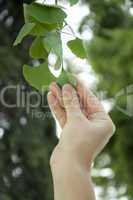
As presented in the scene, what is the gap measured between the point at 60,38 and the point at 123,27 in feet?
10.3

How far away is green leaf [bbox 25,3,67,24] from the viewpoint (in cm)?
38

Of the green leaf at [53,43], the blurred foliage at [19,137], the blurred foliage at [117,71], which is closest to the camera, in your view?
the green leaf at [53,43]

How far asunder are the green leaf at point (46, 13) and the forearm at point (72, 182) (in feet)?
0.36

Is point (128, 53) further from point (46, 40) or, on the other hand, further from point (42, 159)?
point (46, 40)

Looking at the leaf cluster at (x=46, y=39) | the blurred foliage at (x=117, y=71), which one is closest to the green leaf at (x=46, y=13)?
the leaf cluster at (x=46, y=39)

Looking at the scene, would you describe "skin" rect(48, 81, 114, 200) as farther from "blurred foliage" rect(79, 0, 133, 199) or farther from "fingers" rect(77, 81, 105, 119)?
"blurred foliage" rect(79, 0, 133, 199)

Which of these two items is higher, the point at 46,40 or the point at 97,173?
the point at 46,40

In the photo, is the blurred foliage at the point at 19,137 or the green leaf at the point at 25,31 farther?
the blurred foliage at the point at 19,137

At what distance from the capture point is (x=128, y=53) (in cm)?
323

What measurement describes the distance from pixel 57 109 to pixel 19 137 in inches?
59.5

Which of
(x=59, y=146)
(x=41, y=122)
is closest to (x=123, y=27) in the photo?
(x=41, y=122)

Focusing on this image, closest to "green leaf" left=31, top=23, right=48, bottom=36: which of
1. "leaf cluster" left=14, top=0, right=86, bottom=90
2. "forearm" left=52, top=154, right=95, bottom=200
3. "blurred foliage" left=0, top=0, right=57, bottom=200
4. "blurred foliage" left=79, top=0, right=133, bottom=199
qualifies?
"leaf cluster" left=14, top=0, right=86, bottom=90

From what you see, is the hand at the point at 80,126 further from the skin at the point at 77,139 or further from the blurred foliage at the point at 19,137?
the blurred foliage at the point at 19,137

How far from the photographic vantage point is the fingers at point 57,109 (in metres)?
0.46
